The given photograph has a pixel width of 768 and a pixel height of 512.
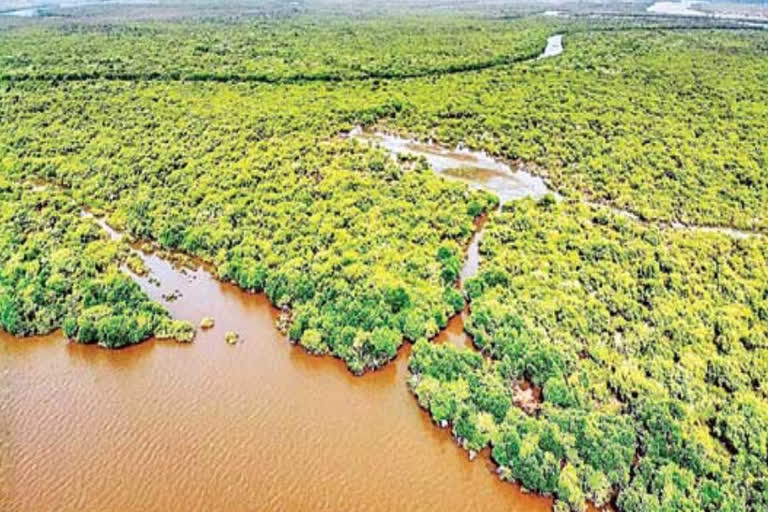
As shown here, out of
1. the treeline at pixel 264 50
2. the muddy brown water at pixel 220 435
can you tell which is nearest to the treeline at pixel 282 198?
the muddy brown water at pixel 220 435

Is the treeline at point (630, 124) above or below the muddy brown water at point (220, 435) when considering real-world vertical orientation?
above

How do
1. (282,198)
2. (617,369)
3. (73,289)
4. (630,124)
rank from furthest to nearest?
1. (630,124)
2. (282,198)
3. (73,289)
4. (617,369)

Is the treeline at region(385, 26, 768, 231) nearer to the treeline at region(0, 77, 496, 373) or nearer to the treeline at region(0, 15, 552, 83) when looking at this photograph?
the treeline at region(0, 77, 496, 373)

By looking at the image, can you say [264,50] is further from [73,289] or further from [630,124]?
[73,289]

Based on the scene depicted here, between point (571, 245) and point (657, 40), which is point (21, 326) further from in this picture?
point (657, 40)

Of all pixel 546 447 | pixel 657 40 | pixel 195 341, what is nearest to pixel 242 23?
pixel 657 40

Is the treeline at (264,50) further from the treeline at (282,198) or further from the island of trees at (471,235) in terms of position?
the treeline at (282,198)

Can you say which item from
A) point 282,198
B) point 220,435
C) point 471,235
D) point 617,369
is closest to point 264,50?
point 282,198
